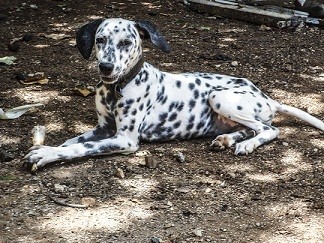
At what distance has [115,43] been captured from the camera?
18.3 feet

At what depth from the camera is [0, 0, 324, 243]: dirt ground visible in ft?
15.3

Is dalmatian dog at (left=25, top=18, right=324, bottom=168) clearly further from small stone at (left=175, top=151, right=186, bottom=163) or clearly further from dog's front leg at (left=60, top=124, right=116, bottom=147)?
small stone at (left=175, top=151, right=186, bottom=163)

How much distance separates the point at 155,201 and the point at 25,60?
3996mm

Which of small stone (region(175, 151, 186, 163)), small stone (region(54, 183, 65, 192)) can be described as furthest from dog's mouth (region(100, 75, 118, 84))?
small stone (region(54, 183, 65, 192))

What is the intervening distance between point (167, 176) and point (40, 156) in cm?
102

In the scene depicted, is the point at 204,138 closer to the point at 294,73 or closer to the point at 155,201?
the point at 155,201

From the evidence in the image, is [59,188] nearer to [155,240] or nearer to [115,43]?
[155,240]

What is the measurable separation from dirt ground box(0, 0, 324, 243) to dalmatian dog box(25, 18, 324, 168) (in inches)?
4.6

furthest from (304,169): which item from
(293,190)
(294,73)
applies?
(294,73)

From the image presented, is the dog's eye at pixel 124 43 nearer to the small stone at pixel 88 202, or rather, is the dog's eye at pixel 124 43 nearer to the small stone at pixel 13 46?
the small stone at pixel 88 202

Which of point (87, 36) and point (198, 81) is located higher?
point (87, 36)


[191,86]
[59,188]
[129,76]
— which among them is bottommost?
[59,188]

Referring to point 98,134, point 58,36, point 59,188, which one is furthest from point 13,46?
point 59,188

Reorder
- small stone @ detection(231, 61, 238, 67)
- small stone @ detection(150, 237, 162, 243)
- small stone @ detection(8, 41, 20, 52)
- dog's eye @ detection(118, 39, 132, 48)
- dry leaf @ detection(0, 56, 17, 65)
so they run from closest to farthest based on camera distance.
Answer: small stone @ detection(150, 237, 162, 243) < dog's eye @ detection(118, 39, 132, 48) < dry leaf @ detection(0, 56, 17, 65) < small stone @ detection(231, 61, 238, 67) < small stone @ detection(8, 41, 20, 52)
